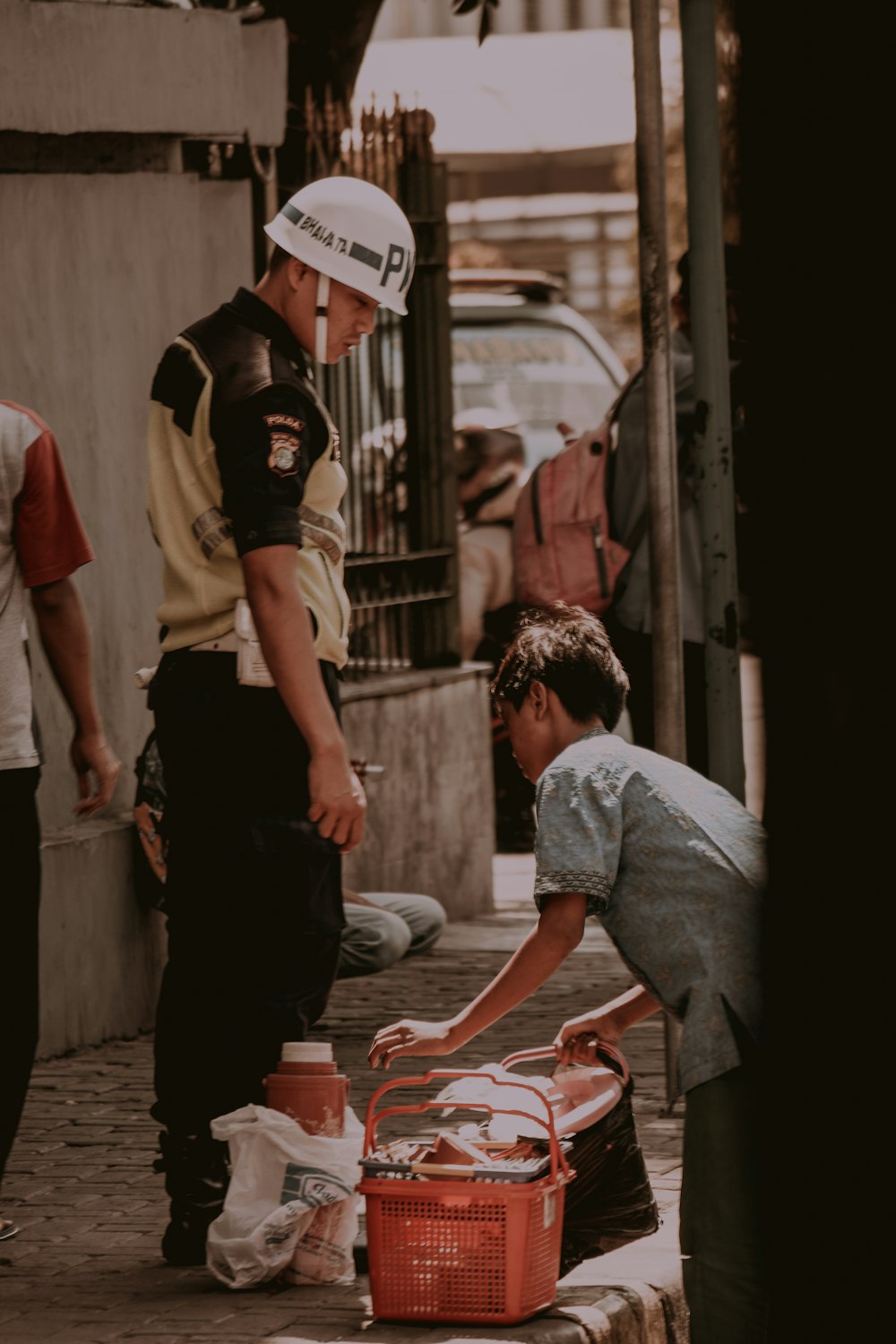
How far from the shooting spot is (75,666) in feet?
17.1

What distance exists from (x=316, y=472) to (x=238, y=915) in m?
0.86

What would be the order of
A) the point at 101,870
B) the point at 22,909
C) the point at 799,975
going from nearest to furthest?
the point at 799,975, the point at 22,909, the point at 101,870

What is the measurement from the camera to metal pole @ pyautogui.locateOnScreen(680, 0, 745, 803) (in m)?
5.88

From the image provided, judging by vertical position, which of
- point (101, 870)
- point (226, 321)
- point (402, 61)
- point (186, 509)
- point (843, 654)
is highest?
point (402, 61)

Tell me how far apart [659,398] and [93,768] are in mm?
1686

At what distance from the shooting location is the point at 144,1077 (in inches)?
270

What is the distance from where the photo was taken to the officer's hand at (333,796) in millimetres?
4641

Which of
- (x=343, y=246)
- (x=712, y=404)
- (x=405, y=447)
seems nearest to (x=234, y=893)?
(x=343, y=246)

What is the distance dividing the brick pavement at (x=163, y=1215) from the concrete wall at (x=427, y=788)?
2.75 ft

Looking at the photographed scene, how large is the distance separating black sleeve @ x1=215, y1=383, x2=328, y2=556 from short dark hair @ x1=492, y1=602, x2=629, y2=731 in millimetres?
465

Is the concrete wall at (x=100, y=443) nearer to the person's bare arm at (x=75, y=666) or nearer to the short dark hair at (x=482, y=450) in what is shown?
the person's bare arm at (x=75, y=666)

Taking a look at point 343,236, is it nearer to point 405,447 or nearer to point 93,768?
point 93,768

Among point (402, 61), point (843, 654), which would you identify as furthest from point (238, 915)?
point (402, 61)

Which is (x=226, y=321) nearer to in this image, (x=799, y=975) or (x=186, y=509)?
(x=186, y=509)
